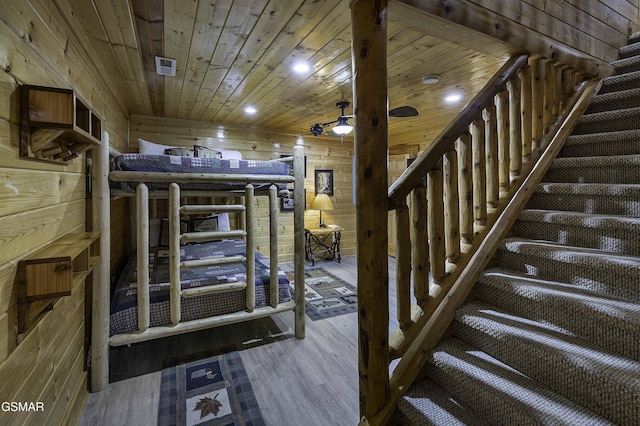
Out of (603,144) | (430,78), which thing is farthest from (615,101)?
(430,78)

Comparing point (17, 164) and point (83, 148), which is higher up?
point (83, 148)

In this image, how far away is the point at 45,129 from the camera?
109 cm

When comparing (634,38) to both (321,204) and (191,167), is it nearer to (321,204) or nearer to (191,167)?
(321,204)

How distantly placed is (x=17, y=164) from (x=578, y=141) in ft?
10.1

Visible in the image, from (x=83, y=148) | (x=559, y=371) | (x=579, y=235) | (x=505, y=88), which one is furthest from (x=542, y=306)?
(x=83, y=148)

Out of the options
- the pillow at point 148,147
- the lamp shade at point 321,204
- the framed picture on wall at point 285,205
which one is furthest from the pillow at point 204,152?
the lamp shade at point 321,204

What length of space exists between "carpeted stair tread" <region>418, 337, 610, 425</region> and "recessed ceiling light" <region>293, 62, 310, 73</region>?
7.20 feet

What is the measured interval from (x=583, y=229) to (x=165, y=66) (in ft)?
10.0

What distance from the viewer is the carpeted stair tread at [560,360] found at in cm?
100

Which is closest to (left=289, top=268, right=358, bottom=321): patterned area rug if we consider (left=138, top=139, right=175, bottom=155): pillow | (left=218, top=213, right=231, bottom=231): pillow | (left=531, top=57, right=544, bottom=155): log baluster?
(left=218, top=213, right=231, bottom=231): pillow

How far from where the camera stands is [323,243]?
18.4ft

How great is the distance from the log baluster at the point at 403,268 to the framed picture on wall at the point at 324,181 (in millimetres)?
4104

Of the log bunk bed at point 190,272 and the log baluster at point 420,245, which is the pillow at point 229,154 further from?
the log baluster at point 420,245

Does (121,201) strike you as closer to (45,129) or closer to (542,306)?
(45,129)
